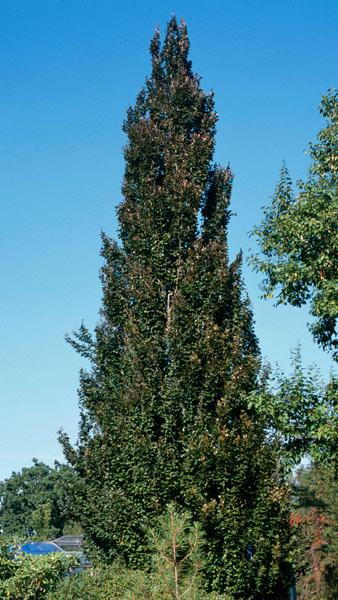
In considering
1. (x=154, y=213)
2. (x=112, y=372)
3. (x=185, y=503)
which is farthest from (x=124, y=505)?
(x=154, y=213)

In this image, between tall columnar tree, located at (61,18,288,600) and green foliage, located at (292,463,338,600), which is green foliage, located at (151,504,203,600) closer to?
tall columnar tree, located at (61,18,288,600)

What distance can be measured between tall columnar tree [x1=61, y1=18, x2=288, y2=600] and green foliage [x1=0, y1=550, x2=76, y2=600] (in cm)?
195

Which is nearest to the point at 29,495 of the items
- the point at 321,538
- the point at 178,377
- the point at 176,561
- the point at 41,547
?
the point at 321,538

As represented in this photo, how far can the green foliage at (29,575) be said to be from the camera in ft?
37.8

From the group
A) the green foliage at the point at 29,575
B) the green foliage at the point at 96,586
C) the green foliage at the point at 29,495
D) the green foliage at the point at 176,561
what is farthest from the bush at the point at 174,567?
the green foliage at the point at 29,495

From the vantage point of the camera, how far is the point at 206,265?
15250 mm

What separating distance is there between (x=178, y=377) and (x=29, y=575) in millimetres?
4912

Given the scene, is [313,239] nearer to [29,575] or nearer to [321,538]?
[29,575]

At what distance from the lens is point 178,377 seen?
46.7 feet

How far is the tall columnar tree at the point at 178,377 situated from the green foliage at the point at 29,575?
1948 millimetres

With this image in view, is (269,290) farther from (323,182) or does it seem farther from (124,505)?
(124,505)

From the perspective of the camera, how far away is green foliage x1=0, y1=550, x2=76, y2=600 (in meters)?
11.5

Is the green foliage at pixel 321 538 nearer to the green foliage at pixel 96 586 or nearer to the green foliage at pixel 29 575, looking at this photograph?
the green foliage at pixel 96 586

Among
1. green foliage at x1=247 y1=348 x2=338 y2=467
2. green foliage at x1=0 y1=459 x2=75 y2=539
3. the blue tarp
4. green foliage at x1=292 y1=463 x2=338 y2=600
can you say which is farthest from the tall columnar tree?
green foliage at x1=0 y1=459 x2=75 y2=539
